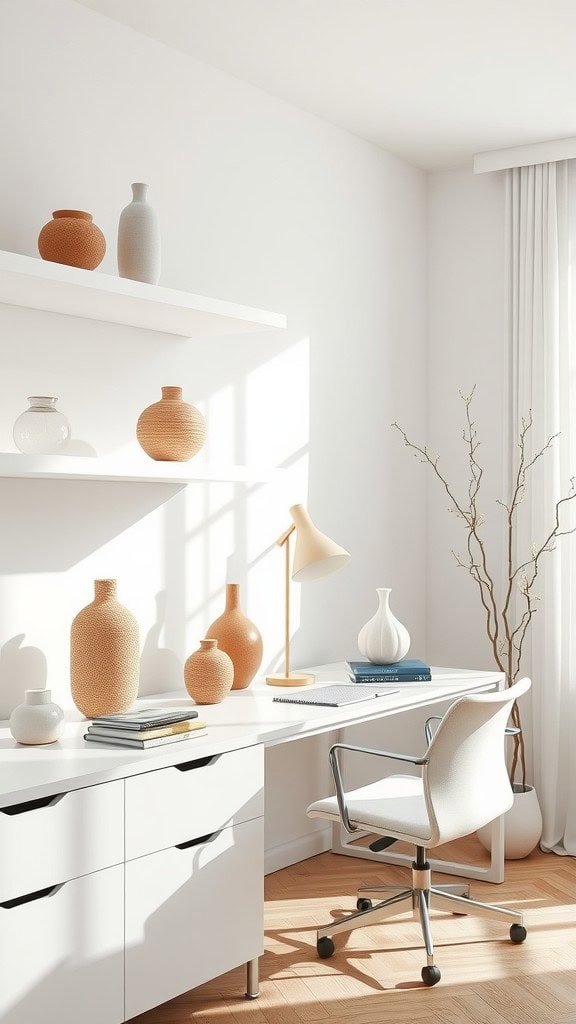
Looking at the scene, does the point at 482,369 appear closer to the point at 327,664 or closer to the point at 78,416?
the point at 327,664

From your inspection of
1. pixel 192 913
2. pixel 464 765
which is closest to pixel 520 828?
pixel 464 765

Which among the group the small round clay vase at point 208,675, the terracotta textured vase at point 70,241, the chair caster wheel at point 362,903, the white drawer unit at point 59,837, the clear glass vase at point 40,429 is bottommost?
the chair caster wheel at point 362,903

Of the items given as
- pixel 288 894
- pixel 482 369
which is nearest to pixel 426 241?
pixel 482 369

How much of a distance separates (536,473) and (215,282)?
63.0 inches

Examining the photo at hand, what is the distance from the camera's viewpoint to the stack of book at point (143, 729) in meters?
2.51

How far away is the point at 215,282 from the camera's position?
11.7 feet

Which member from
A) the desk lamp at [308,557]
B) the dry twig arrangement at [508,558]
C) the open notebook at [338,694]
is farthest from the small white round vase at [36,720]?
the dry twig arrangement at [508,558]

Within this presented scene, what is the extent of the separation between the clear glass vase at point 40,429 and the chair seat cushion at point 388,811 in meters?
1.26

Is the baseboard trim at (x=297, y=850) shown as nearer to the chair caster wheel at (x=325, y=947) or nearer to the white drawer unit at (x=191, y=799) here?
the chair caster wheel at (x=325, y=947)

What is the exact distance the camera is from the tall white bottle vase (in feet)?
9.52

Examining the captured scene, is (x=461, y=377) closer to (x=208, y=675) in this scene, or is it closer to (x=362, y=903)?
(x=208, y=675)

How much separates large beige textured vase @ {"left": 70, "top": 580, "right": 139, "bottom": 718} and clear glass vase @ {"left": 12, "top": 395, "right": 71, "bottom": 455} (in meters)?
0.42

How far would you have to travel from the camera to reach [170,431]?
3021mm

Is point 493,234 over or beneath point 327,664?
over
